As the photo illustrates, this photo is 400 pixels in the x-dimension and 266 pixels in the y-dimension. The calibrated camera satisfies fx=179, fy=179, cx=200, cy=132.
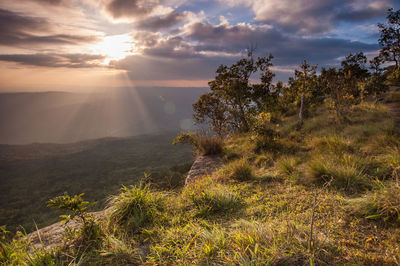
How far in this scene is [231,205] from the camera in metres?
3.71

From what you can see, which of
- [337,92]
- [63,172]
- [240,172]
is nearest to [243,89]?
[337,92]

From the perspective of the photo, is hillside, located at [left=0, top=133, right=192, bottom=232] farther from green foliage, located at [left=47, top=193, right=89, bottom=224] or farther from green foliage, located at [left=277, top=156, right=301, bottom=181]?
green foliage, located at [left=47, top=193, right=89, bottom=224]

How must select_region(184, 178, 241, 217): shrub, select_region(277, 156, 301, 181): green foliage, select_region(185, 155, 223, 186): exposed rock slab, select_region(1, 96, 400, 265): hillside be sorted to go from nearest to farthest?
select_region(1, 96, 400, 265): hillside
select_region(184, 178, 241, 217): shrub
select_region(277, 156, 301, 181): green foliage
select_region(185, 155, 223, 186): exposed rock slab

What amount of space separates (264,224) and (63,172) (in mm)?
92017

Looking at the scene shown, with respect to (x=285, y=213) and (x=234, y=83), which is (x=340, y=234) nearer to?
(x=285, y=213)

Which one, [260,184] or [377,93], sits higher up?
[377,93]

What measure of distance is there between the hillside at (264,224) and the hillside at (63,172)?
18.9 feet

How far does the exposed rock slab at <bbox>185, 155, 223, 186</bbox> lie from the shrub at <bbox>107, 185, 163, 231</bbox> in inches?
104

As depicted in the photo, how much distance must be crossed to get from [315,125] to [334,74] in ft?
14.6

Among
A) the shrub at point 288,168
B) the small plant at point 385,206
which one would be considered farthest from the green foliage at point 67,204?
the shrub at point 288,168

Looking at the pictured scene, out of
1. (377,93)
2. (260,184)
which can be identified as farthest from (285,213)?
(377,93)

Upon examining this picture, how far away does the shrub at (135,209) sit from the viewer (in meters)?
3.38

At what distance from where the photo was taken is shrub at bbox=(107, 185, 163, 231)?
11.1 ft

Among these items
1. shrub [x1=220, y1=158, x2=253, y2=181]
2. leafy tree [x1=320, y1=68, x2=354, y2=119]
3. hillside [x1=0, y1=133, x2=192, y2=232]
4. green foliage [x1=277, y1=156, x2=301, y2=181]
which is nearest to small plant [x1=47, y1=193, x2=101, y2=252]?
shrub [x1=220, y1=158, x2=253, y2=181]
